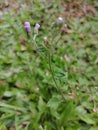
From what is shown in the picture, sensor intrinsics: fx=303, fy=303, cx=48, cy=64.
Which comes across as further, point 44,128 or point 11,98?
point 11,98

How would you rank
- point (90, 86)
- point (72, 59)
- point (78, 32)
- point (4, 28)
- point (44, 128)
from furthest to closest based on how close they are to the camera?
point (78, 32)
point (4, 28)
point (72, 59)
point (90, 86)
point (44, 128)

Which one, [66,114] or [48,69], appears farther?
Result: [48,69]

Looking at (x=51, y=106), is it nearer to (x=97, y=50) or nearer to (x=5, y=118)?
(x=5, y=118)

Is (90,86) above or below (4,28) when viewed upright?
below

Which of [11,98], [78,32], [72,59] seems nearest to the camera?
[11,98]

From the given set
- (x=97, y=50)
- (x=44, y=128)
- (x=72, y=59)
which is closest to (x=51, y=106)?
(x=44, y=128)

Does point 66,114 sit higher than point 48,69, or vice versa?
point 48,69

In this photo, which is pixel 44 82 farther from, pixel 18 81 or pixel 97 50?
pixel 97 50
